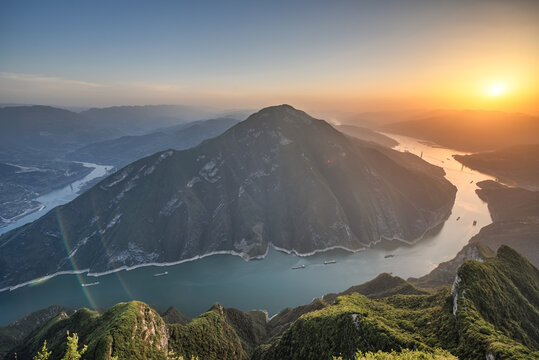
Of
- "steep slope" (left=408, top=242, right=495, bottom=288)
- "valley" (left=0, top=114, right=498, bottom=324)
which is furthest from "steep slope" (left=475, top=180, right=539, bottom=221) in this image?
"steep slope" (left=408, top=242, right=495, bottom=288)

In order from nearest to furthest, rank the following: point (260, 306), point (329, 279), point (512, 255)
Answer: point (512, 255)
point (260, 306)
point (329, 279)

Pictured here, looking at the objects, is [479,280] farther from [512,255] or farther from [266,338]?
[266,338]

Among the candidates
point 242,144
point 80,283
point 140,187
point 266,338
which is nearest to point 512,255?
point 266,338

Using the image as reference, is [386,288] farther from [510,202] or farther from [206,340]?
[510,202]

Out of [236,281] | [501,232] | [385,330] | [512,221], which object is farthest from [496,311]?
[512,221]

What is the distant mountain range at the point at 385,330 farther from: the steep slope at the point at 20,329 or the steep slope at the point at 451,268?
the steep slope at the point at 451,268

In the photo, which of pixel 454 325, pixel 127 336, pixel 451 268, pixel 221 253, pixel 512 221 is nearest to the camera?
pixel 454 325
